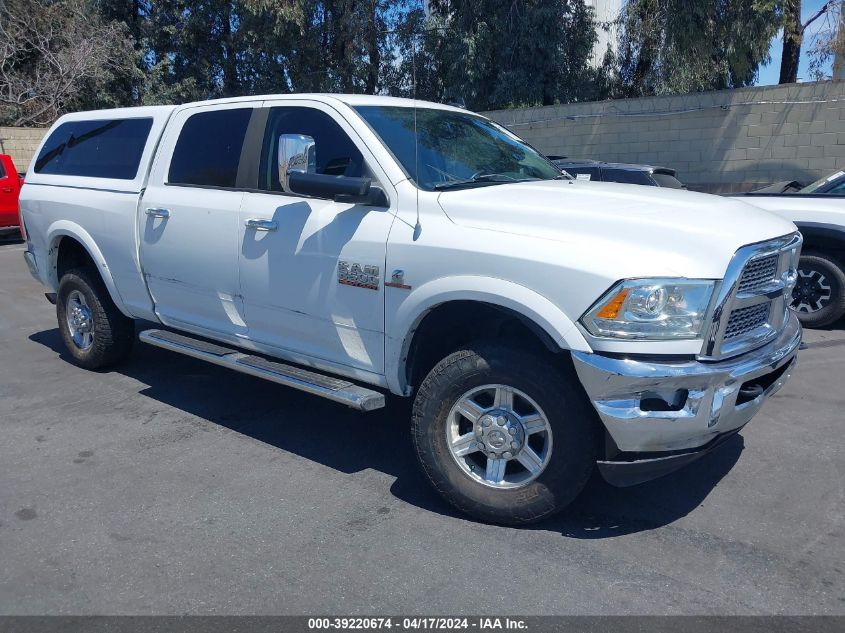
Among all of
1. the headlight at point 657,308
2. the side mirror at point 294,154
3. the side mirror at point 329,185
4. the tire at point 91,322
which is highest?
the side mirror at point 294,154

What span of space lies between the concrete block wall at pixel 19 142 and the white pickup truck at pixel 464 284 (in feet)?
60.3

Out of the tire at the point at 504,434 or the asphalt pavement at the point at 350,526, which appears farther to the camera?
the tire at the point at 504,434

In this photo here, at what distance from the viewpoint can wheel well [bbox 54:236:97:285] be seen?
21.3ft

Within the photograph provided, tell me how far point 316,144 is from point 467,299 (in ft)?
5.10

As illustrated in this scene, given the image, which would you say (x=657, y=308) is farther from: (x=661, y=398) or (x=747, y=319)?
(x=747, y=319)

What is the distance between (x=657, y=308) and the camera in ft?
11.0

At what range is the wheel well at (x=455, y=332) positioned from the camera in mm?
3926

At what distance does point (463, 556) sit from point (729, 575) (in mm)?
1175

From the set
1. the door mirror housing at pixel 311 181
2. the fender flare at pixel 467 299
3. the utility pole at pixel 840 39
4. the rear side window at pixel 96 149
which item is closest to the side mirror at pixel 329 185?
the door mirror housing at pixel 311 181

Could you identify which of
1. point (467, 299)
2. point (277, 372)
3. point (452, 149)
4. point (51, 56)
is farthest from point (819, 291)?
point (51, 56)

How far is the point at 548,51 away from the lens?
789 inches

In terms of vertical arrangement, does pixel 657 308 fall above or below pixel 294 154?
below

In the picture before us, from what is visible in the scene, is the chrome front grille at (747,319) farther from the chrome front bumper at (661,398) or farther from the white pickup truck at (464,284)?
the chrome front bumper at (661,398)

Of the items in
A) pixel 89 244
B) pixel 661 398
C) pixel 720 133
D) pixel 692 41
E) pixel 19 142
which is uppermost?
pixel 692 41
